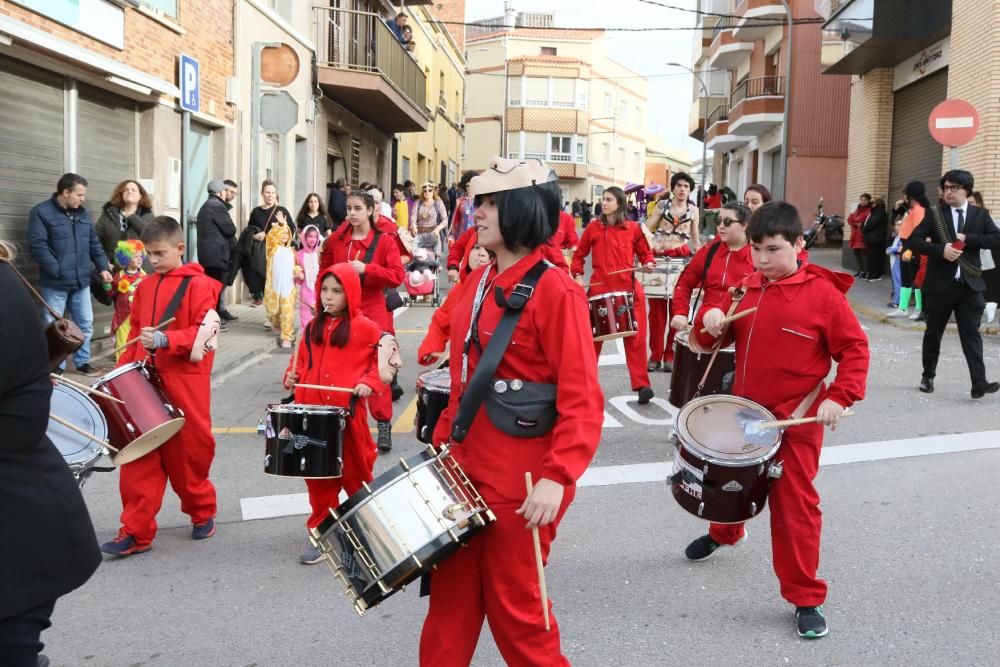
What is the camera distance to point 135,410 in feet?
15.5

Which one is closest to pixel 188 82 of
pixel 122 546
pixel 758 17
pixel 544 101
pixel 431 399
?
pixel 122 546

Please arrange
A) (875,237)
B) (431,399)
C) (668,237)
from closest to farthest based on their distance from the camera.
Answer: (431,399), (668,237), (875,237)

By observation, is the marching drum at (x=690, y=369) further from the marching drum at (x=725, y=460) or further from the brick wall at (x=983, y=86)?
the brick wall at (x=983, y=86)

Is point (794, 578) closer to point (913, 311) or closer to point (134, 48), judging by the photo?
point (134, 48)

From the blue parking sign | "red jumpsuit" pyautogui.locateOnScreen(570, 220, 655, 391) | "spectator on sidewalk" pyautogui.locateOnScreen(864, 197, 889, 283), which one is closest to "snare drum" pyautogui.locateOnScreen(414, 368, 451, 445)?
"red jumpsuit" pyautogui.locateOnScreen(570, 220, 655, 391)

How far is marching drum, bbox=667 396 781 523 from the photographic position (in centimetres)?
407

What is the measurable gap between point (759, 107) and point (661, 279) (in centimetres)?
2612

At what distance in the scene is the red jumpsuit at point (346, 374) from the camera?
16.6 feet

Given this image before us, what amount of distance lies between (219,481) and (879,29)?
17.2 metres

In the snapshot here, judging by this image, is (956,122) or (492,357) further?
(956,122)

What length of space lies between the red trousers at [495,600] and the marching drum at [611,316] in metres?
5.01

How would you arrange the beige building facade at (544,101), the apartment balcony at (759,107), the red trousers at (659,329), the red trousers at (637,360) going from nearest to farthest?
the red trousers at (637,360) → the red trousers at (659,329) → the apartment balcony at (759,107) → the beige building facade at (544,101)

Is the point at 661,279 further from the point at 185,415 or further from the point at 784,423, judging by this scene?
the point at 784,423

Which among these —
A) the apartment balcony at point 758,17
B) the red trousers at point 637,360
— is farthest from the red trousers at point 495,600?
the apartment balcony at point 758,17
